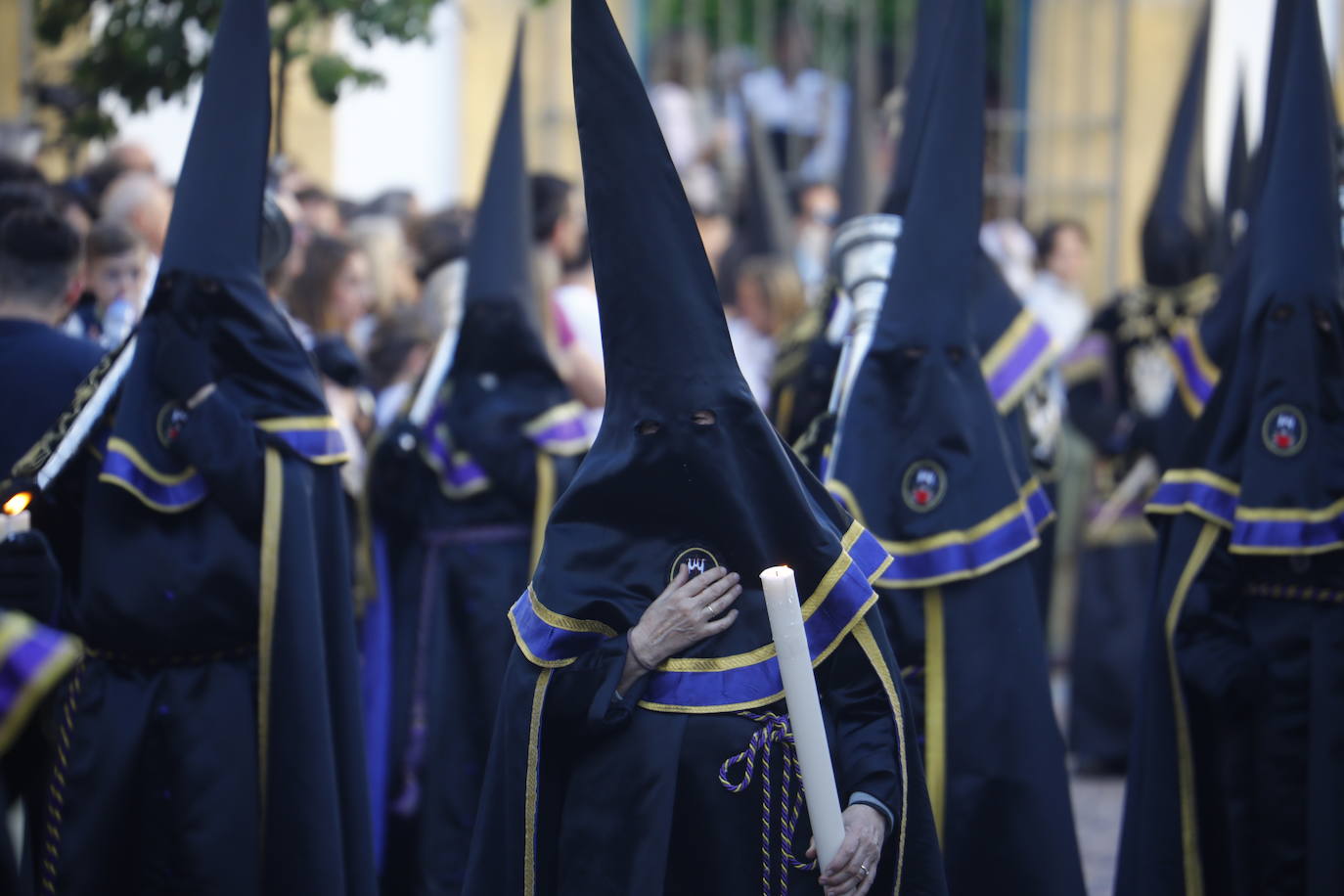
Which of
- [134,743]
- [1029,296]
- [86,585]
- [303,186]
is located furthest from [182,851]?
[1029,296]

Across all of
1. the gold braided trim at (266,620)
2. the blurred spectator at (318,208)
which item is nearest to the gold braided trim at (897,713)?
the gold braided trim at (266,620)

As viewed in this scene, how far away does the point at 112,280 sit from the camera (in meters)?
5.71

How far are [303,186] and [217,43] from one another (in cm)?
433

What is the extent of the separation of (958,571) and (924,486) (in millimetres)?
242

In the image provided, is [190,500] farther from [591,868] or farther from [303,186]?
[303,186]

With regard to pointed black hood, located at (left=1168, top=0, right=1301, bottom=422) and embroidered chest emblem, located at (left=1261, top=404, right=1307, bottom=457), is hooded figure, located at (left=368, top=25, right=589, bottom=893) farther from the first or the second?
embroidered chest emblem, located at (left=1261, top=404, right=1307, bottom=457)

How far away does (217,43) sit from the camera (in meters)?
4.62

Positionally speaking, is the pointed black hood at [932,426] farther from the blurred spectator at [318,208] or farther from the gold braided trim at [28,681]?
the blurred spectator at [318,208]

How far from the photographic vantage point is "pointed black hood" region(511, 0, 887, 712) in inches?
134

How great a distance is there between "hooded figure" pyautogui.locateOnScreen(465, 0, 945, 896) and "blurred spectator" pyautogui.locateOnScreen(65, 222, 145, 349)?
2.72 metres

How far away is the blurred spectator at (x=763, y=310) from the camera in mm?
8344

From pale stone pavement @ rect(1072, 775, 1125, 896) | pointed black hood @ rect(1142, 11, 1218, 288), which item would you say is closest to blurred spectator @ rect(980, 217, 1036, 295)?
pointed black hood @ rect(1142, 11, 1218, 288)

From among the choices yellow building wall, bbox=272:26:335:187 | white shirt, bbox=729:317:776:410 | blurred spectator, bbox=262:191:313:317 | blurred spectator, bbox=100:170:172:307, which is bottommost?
white shirt, bbox=729:317:776:410

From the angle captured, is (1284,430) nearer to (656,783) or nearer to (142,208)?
Answer: (656,783)
